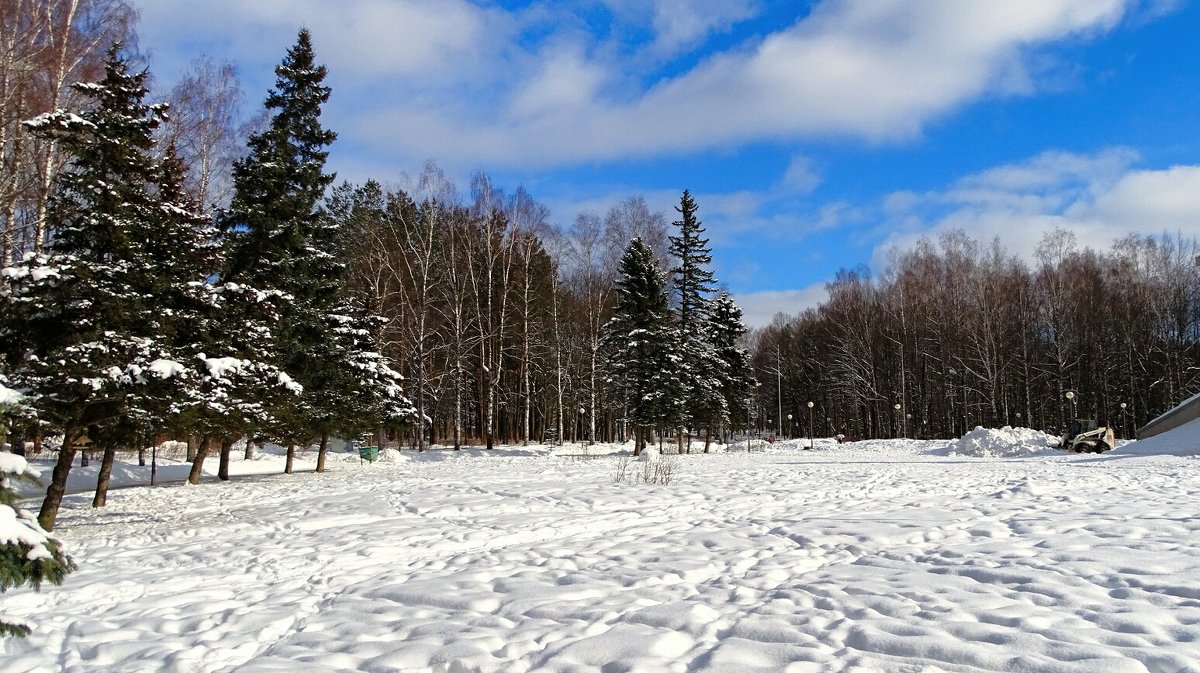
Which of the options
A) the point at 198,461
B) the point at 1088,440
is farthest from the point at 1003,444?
the point at 198,461

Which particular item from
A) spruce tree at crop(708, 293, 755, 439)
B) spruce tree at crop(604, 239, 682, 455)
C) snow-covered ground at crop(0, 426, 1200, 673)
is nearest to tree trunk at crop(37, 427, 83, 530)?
snow-covered ground at crop(0, 426, 1200, 673)

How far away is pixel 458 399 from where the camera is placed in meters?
29.4

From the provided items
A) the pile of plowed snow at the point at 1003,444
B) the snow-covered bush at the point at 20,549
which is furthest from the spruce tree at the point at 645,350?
the snow-covered bush at the point at 20,549

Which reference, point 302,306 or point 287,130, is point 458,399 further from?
point 287,130

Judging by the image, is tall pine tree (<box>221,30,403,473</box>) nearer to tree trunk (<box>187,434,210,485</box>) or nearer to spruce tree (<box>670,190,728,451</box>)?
tree trunk (<box>187,434,210,485</box>)

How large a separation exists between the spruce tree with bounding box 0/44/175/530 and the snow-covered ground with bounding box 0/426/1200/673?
1.90m

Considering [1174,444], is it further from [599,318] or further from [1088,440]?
[599,318]

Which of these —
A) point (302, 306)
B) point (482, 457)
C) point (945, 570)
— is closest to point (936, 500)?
point (945, 570)

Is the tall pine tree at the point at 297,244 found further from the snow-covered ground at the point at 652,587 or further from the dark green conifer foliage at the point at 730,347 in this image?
the dark green conifer foliage at the point at 730,347

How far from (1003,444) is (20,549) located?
29.7 meters

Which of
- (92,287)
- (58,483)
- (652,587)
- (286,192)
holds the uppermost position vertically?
(286,192)

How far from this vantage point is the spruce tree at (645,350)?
29750mm

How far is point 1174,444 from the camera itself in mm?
20344

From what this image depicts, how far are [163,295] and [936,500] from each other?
12.1 metres
